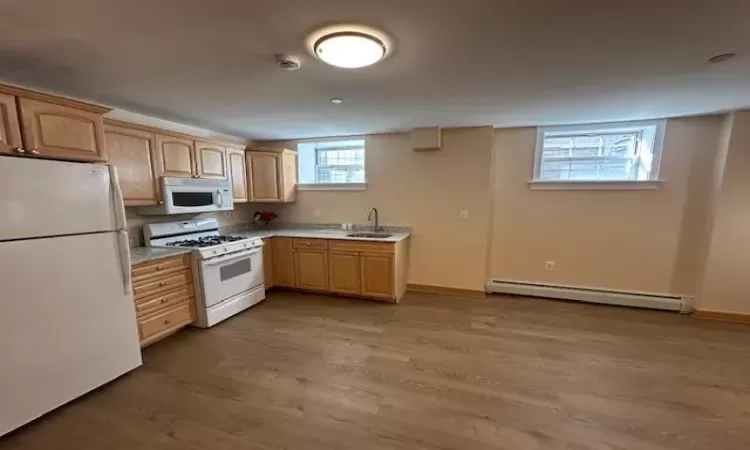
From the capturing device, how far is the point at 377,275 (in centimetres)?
403

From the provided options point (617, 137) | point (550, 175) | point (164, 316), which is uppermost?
point (617, 137)

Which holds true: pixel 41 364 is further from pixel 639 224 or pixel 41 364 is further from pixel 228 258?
pixel 639 224

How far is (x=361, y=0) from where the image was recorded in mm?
1386

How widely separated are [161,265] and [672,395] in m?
4.18

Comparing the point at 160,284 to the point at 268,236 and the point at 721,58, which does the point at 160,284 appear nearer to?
the point at 268,236

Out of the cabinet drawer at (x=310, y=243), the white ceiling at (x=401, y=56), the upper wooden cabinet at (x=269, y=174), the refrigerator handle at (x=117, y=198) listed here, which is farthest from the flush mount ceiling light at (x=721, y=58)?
the upper wooden cabinet at (x=269, y=174)

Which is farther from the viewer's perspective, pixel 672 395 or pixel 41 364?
pixel 672 395

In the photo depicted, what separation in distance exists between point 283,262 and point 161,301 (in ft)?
5.33

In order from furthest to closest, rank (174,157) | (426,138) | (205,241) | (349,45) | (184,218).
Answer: (426,138)
(184,218)
(205,241)
(174,157)
(349,45)

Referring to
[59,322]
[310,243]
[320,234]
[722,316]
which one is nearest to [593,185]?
[722,316]

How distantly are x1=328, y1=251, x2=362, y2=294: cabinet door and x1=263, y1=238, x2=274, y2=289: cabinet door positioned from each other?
846 millimetres

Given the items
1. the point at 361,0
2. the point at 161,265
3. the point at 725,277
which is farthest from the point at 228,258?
the point at 725,277

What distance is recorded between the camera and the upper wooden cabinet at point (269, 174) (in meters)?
4.41

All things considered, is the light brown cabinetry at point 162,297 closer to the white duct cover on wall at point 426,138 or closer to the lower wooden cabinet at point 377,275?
Result: the lower wooden cabinet at point 377,275
